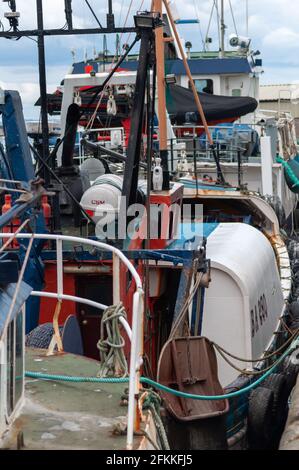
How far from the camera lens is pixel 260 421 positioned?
9.36 meters

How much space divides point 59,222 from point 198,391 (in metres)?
2.55

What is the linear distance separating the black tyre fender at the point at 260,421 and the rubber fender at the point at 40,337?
2520 millimetres

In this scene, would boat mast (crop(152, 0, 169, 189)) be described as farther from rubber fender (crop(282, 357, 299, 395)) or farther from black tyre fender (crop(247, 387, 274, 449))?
black tyre fender (crop(247, 387, 274, 449))

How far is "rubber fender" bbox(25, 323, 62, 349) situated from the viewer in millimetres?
8148

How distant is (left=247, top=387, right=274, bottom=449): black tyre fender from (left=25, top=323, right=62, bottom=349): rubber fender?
2520 mm

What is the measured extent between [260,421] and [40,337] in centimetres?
268

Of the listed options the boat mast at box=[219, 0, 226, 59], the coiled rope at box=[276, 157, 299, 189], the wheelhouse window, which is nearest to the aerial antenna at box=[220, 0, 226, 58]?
the boat mast at box=[219, 0, 226, 59]

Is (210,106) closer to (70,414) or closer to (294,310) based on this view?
(294,310)

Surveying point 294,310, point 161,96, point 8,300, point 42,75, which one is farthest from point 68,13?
point 294,310

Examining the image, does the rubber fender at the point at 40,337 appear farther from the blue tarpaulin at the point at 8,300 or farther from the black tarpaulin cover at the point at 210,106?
the black tarpaulin cover at the point at 210,106

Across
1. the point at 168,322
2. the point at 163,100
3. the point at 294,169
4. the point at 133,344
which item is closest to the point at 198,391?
the point at 168,322

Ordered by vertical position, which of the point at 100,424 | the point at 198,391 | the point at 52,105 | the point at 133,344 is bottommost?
Answer: the point at 198,391
